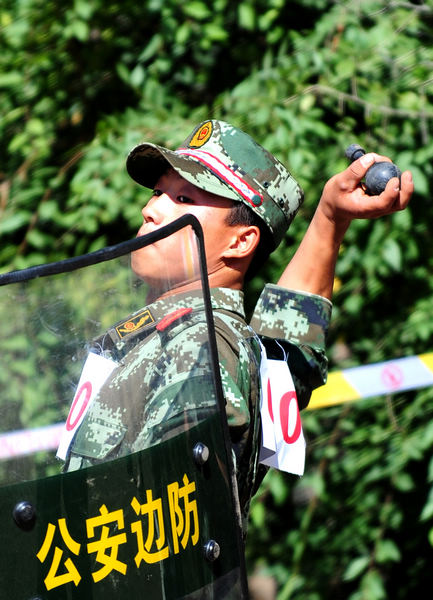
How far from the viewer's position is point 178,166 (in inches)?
61.3

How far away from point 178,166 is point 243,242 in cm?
18

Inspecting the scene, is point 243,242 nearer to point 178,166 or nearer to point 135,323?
point 178,166

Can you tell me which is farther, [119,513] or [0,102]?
[0,102]

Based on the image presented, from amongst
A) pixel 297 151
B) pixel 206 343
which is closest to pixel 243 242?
pixel 206 343

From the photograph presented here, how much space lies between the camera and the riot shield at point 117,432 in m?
1.05

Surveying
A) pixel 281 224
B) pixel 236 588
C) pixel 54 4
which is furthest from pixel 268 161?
pixel 54 4

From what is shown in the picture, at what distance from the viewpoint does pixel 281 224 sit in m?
1.69

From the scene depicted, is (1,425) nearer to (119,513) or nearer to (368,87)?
(119,513)

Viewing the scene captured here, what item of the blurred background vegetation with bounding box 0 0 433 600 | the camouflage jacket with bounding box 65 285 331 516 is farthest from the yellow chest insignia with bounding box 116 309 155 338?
the blurred background vegetation with bounding box 0 0 433 600

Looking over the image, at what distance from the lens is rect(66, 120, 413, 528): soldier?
118 centimetres

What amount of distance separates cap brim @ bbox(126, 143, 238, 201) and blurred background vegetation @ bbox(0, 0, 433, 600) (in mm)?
1298

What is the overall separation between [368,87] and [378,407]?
103cm

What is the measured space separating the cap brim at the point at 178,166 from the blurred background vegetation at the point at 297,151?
51.1 inches

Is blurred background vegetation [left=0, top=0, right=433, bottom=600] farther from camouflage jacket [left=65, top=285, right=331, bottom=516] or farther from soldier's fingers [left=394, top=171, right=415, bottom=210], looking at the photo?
camouflage jacket [left=65, top=285, right=331, bottom=516]
